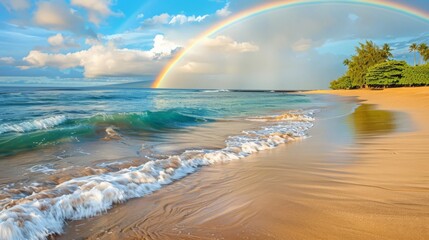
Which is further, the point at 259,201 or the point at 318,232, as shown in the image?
the point at 259,201

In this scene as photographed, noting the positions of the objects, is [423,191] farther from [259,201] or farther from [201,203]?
[201,203]

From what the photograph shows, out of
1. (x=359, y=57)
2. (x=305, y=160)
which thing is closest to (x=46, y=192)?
(x=305, y=160)

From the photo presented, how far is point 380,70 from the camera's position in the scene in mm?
69625

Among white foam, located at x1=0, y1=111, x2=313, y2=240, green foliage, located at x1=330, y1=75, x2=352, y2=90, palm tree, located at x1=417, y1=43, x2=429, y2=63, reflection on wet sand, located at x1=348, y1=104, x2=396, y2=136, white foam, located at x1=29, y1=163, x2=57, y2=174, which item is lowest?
reflection on wet sand, located at x1=348, y1=104, x2=396, y2=136

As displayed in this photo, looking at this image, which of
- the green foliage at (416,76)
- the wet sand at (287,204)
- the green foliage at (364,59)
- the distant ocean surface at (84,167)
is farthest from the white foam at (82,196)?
the green foliage at (364,59)

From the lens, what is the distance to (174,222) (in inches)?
134

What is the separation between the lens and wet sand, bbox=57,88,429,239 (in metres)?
3.06

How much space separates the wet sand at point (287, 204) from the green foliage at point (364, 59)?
293ft

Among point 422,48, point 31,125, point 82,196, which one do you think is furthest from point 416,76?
point 82,196

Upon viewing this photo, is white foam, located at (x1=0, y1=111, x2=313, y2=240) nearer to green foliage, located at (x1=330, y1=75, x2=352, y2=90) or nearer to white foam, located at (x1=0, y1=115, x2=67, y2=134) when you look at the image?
white foam, located at (x1=0, y1=115, x2=67, y2=134)

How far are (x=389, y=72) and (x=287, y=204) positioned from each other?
7560 cm

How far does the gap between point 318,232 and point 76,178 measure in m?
3.95

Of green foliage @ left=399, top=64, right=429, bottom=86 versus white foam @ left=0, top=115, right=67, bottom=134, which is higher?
green foliage @ left=399, top=64, right=429, bottom=86

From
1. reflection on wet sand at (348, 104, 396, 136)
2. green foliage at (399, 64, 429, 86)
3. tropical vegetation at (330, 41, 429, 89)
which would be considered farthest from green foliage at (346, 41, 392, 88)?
reflection on wet sand at (348, 104, 396, 136)
